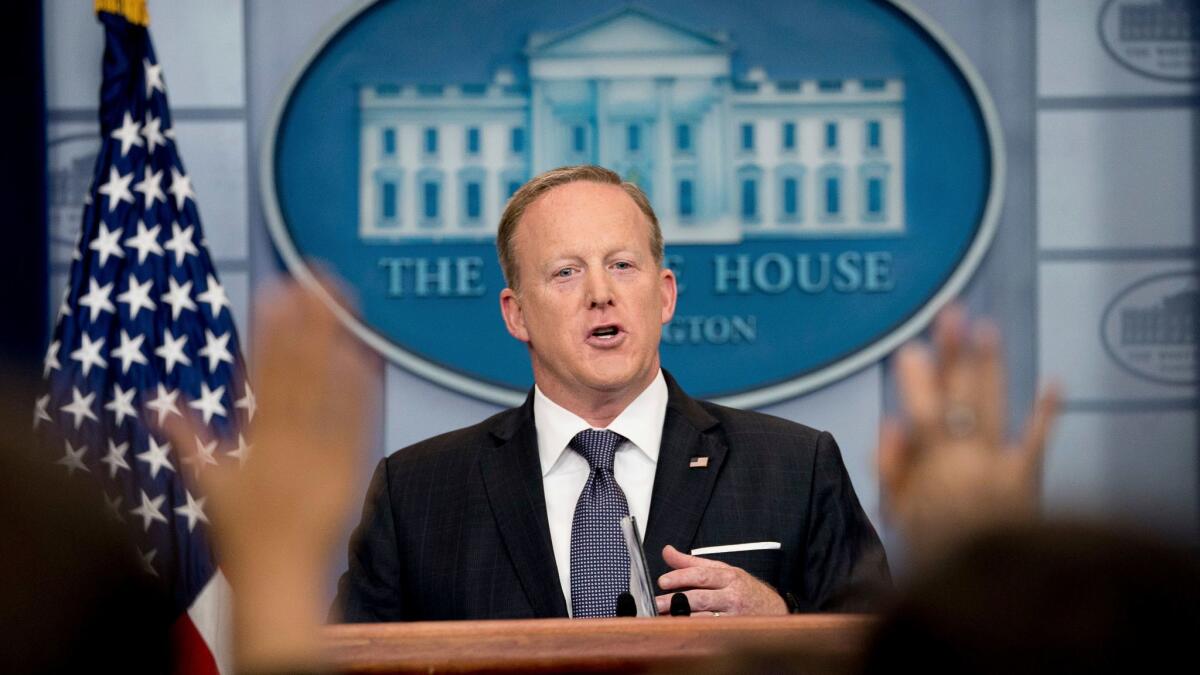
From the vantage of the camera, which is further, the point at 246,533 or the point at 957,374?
the point at 957,374

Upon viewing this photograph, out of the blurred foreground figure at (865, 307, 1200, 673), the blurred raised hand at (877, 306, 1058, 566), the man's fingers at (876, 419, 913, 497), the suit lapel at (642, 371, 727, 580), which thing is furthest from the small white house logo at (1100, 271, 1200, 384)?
the blurred foreground figure at (865, 307, 1200, 673)

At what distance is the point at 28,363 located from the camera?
3.44 meters

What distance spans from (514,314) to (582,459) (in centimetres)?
34

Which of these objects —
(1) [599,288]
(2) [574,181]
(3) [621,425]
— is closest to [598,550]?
(3) [621,425]

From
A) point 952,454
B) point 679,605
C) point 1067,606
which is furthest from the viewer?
point 679,605

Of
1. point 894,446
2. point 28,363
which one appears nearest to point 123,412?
point 28,363

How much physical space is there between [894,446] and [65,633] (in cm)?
47

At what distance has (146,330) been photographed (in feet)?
11.2

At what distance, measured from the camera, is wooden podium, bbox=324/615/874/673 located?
46.1 inches

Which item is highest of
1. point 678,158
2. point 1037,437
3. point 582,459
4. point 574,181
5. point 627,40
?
point 627,40

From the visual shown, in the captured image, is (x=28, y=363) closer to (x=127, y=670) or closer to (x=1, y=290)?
(x=1, y=290)

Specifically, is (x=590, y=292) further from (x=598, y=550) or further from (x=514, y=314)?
(x=598, y=550)

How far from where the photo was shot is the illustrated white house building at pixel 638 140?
362cm

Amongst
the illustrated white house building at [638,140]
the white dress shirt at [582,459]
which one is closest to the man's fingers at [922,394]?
the white dress shirt at [582,459]
